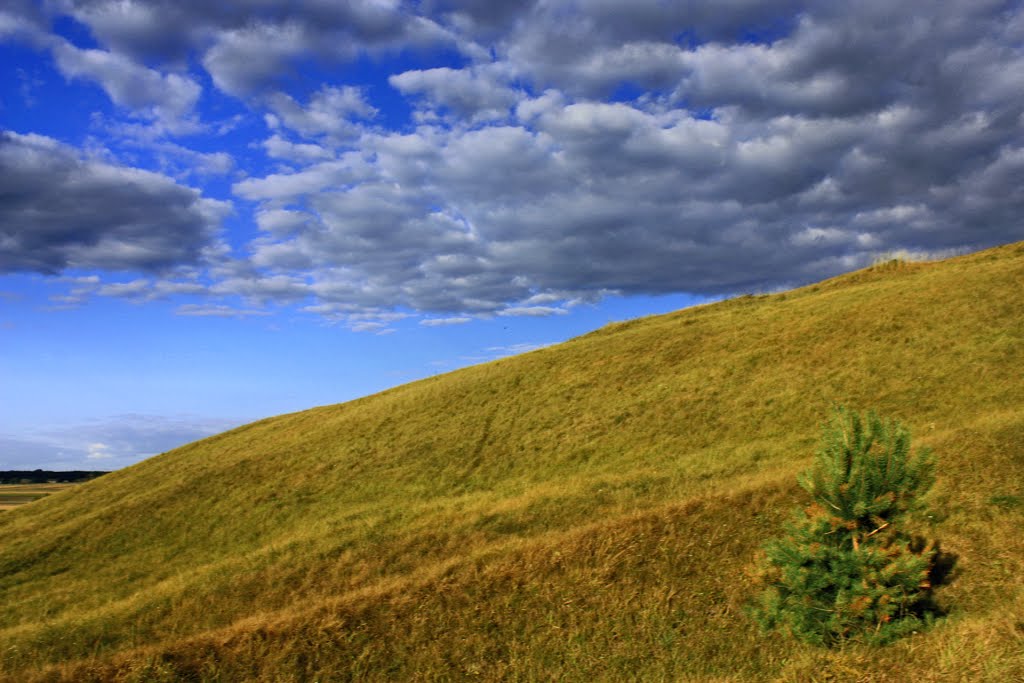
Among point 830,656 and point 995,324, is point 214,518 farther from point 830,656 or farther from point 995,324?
point 995,324

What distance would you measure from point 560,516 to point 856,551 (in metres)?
11.6

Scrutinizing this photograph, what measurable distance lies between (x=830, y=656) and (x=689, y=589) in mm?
4178

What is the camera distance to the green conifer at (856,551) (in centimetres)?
909

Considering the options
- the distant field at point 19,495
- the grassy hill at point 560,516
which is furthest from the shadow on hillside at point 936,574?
the distant field at point 19,495

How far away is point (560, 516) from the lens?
20.1 metres

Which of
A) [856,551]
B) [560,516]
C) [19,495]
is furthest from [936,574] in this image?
[19,495]

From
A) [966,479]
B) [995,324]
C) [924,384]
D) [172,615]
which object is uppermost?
[995,324]

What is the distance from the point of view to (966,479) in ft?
53.0

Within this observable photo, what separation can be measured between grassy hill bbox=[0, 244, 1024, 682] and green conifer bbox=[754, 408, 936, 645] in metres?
0.55

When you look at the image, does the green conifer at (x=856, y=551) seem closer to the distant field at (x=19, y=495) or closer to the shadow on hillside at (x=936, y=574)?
the shadow on hillside at (x=936, y=574)

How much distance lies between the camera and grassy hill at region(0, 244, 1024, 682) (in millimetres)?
10195

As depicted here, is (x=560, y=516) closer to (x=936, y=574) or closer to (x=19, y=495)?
(x=936, y=574)

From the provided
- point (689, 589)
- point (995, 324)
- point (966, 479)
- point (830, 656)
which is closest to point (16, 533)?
point (689, 589)

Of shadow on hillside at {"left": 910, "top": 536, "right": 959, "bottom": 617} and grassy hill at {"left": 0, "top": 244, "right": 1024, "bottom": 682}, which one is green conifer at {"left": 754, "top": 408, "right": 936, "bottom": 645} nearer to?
shadow on hillside at {"left": 910, "top": 536, "right": 959, "bottom": 617}
